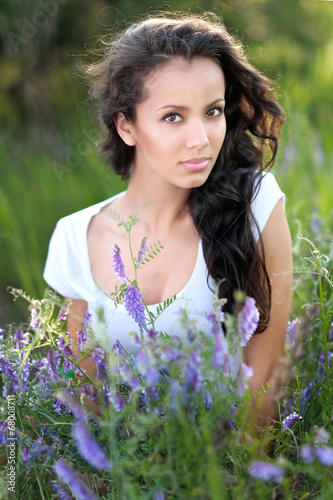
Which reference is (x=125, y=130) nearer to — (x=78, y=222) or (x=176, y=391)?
(x=78, y=222)

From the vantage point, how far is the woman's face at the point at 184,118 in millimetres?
1576

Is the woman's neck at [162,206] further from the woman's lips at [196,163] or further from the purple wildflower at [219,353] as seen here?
the purple wildflower at [219,353]

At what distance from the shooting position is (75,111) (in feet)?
17.4

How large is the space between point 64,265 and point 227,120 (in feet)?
2.39

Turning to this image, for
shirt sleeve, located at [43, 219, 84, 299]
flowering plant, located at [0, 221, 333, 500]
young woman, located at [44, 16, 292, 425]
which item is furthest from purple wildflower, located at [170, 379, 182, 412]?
shirt sleeve, located at [43, 219, 84, 299]

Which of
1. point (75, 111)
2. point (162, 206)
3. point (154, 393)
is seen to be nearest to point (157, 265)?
point (162, 206)

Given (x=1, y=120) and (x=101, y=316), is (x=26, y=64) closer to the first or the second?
(x=1, y=120)

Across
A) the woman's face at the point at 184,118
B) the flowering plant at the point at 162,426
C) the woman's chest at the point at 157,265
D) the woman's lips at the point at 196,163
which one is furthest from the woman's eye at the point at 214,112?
the flowering plant at the point at 162,426

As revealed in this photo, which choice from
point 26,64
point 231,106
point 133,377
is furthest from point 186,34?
point 26,64

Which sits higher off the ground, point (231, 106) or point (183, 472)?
point (231, 106)

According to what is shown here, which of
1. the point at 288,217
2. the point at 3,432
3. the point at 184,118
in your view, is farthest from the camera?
the point at 288,217

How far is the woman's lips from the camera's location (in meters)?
1.60

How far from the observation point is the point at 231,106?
1916 millimetres

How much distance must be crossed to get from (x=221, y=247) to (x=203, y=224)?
0.12 meters
